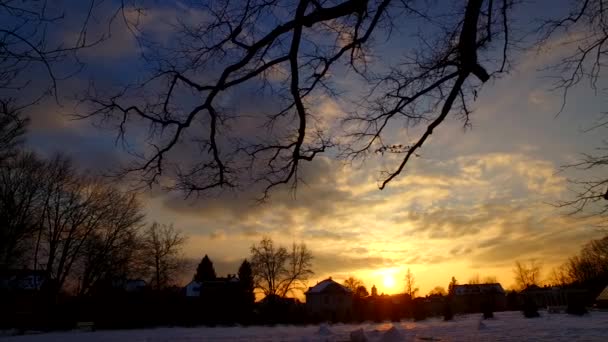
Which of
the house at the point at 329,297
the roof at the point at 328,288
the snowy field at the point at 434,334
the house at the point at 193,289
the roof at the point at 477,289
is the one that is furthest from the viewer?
the roof at the point at 477,289

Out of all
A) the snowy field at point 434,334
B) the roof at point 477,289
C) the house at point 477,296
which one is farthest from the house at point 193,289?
the roof at point 477,289

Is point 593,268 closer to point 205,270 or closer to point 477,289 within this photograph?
point 477,289

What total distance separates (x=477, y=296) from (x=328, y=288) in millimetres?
26925

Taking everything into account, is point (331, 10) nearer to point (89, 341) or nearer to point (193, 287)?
point (89, 341)

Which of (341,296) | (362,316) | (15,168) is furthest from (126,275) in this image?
(341,296)

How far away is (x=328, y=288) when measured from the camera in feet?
232

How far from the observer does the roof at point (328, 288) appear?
70438 millimetres

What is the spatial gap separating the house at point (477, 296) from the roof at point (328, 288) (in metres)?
18.1

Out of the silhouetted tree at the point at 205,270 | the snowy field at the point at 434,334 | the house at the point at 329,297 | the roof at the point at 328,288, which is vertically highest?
the silhouetted tree at the point at 205,270

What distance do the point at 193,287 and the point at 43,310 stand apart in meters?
29.5

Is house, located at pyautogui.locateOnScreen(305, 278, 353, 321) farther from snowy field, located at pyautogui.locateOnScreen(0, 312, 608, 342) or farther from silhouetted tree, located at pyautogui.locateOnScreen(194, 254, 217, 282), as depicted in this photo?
snowy field, located at pyautogui.locateOnScreen(0, 312, 608, 342)

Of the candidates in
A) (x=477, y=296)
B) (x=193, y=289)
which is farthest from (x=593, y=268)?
(x=193, y=289)

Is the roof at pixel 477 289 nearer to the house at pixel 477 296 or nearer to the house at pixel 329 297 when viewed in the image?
the house at pixel 477 296

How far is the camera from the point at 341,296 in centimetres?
7025
